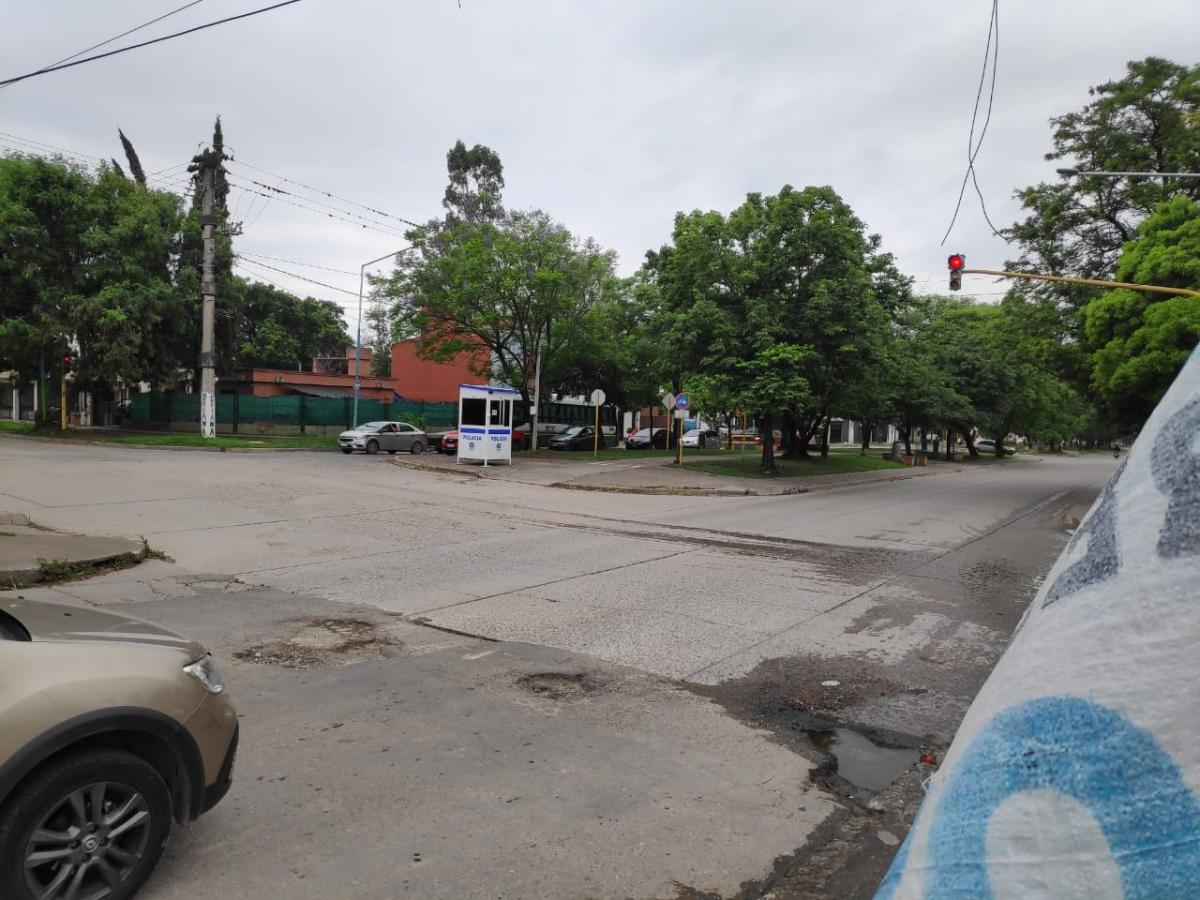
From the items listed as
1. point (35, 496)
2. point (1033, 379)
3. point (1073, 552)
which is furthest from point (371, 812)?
point (1033, 379)

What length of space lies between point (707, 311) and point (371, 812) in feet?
71.8

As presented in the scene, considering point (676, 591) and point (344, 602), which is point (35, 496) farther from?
point (676, 591)

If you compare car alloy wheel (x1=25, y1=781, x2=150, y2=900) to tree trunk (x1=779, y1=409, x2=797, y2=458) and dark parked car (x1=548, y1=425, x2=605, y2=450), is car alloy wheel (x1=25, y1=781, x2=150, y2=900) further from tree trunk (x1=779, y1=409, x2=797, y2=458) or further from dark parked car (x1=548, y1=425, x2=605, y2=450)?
dark parked car (x1=548, y1=425, x2=605, y2=450)

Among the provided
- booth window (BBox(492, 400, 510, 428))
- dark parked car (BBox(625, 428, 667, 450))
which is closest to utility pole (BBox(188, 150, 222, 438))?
booth window (BBox(492, 400, 510, 428))

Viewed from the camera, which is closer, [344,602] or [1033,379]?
[344,602]

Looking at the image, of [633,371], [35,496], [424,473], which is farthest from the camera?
[633,371]

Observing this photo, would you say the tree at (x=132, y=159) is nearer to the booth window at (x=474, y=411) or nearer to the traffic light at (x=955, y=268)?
the booth window at (x=474, y=411)

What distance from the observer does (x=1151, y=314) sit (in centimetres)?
1850

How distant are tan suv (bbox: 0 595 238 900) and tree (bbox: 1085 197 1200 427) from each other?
2016 cm

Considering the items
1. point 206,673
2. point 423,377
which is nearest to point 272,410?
point 423,377

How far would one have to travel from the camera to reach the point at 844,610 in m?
8.02

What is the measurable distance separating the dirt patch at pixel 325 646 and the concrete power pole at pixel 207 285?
27.2m

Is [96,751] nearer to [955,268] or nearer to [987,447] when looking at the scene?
[955,268]

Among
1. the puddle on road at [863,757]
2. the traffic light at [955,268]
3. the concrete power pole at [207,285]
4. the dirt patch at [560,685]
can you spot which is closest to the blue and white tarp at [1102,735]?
the puddle on road at [863,757]
